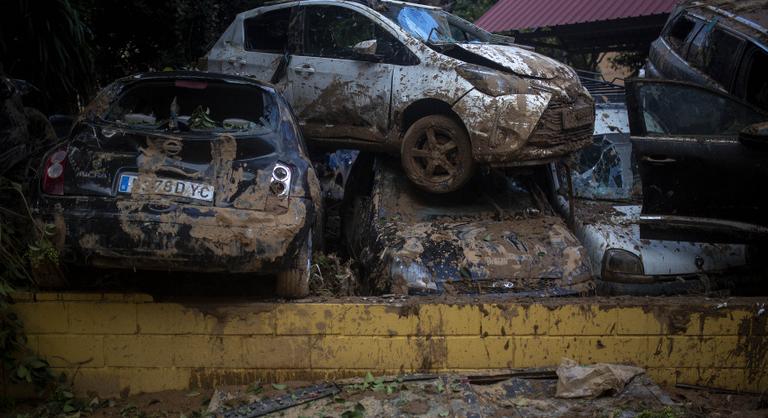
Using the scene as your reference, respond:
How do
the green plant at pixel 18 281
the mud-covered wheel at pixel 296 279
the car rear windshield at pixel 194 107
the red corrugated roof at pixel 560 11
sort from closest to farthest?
1. the green plant at pixel 18 281
2. the mud-covered wheel at pixel 296 279
3. the car rear windshield at pixel 194 107
4. the red corrugated roof at pixel 560 11

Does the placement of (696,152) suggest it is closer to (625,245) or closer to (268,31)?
(625,245)

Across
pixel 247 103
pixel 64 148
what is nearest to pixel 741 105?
pixel 247 103

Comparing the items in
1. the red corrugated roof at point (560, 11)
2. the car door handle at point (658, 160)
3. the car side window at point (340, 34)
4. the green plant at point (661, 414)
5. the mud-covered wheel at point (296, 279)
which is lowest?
the green plant at point (661, 414)

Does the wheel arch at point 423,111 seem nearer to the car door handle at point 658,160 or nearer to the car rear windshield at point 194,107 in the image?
the car door handle at point 658,160

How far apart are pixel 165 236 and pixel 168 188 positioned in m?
0.37

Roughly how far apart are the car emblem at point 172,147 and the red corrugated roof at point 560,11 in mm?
8779

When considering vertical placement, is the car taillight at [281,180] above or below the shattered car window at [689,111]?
below

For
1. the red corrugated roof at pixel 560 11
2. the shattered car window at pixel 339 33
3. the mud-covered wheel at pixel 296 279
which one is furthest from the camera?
the red corrugated roof at pixel 560 11

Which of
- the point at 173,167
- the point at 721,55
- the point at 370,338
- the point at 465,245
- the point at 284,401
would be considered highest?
the point at 721,55

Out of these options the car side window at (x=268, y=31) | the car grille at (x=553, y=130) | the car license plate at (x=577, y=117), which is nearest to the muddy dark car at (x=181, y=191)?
the car grille at (x=553, y=130)

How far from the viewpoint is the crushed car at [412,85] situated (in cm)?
647

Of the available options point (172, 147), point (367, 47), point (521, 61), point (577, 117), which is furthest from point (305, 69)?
point (172, 147)

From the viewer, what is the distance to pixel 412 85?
6898mm

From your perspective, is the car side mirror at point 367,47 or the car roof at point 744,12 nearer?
the car roof at point 744,12
